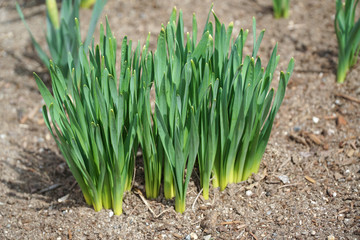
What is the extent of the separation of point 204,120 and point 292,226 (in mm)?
600

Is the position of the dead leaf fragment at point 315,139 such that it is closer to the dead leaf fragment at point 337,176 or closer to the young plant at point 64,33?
the dead leaf fragment at point 337,176

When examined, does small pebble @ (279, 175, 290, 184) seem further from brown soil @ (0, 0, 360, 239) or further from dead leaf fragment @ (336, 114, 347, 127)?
dead leaf fragment @ (336, 114, 347, 127)

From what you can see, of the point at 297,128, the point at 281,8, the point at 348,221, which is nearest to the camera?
the point at 348,221

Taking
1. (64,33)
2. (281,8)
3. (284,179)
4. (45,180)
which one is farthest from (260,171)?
(281,8)

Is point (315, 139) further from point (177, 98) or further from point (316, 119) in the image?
point (177, 98)

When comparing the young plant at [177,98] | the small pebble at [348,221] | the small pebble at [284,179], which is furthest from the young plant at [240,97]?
the small pebble at [348,221]

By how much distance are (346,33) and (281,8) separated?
0.96 metres

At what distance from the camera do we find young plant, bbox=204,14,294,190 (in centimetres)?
181

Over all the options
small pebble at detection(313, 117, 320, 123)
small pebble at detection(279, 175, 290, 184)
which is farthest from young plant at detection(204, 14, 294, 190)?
small pebble at detection(313, 117, 320, 123)

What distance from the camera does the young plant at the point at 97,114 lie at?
176 centimetres

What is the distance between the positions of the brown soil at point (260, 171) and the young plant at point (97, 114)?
0.82 ft

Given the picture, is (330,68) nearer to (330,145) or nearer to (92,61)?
(330,145)

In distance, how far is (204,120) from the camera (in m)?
1.88

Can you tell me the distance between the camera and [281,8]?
3432 millimetres
